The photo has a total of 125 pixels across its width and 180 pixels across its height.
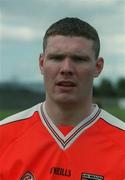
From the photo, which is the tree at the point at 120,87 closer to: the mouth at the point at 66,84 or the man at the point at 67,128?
the man at the point at 67,128

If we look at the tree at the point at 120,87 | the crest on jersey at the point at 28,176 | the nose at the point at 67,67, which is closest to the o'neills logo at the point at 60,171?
the crest on jersey at the point at 28,176

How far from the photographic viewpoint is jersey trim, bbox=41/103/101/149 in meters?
3.40

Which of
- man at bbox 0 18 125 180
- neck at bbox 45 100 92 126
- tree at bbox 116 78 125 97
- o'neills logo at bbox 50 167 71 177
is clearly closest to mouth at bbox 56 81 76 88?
man at bbox 0 18 125 180

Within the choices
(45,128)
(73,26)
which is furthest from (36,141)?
(73,26)

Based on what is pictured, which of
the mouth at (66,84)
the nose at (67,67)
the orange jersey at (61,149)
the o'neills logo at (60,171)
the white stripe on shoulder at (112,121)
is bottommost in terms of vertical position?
the o'neills logo at (60,171)

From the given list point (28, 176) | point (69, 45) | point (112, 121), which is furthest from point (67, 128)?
point (69, 45)

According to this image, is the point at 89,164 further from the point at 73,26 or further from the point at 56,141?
the point at 73,26

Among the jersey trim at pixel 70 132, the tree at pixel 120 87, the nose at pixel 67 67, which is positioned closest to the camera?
the nose at pixel 67 67

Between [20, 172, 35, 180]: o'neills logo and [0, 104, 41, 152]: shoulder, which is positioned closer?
[20, 172, 35, 180]: o'neills logo

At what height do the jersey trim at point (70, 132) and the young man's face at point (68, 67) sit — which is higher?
the young man's face at point (68, 67)

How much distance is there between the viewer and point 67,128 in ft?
11.4

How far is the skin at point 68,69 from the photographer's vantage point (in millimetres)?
3266

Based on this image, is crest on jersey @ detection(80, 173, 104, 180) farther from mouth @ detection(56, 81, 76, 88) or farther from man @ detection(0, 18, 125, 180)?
mouth @ detection(56, 81, 76, 88)

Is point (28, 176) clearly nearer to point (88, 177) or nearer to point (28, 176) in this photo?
point (28, 176)
